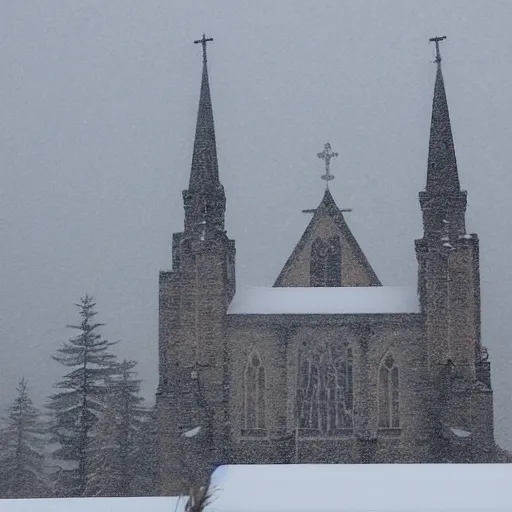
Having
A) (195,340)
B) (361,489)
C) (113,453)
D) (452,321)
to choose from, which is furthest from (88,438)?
(361,489)

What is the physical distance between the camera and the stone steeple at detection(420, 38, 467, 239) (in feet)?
116

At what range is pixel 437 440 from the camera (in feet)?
111

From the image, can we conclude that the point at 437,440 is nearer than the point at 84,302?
Yes

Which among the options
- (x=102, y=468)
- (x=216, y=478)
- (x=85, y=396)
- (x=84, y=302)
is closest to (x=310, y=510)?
(x=216, y=478)

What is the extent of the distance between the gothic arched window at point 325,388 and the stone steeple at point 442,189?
5.50 meters

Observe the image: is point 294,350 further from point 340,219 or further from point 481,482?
point 481,482

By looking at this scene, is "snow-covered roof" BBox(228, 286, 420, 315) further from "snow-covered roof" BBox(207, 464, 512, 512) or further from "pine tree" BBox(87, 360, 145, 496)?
"snow-covered roof" BBox(207, 464, 512, 512)

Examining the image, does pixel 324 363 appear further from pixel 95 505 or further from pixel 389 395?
pixel 95 505

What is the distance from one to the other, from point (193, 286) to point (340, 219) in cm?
813

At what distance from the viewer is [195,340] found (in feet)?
113

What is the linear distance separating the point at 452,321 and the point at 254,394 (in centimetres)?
724

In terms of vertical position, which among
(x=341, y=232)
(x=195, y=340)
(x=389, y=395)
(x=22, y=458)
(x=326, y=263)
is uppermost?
(x=341, y=232)

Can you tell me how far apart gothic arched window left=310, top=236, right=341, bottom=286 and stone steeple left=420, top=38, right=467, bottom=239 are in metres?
4.95

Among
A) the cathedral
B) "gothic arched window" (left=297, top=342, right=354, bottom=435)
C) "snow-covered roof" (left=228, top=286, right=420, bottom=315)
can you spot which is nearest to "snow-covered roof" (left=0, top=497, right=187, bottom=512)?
the cathedral
